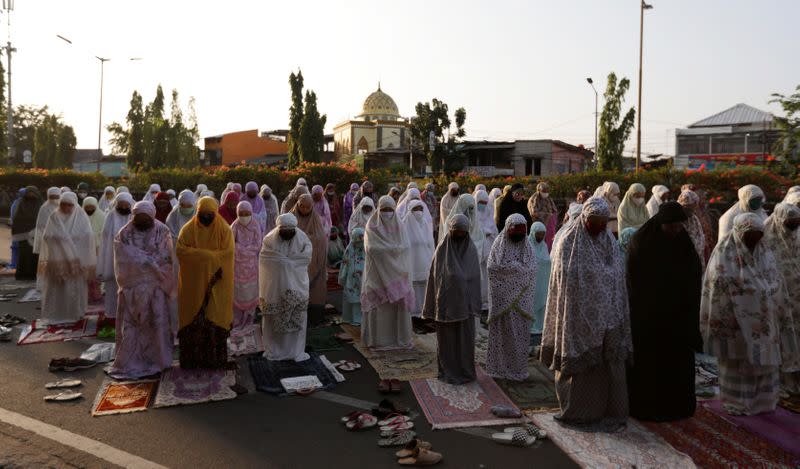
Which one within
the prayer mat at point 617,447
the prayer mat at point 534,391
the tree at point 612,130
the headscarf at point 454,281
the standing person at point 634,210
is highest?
the tree at point 612,130

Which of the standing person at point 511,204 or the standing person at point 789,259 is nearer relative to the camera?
the standing person at point 789,259

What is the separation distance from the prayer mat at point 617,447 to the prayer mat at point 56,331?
5607mm

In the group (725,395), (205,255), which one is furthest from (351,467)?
(725,395)

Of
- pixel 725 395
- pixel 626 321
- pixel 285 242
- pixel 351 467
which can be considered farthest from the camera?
pixel 285 242

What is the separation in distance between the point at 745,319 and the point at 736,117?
47.8m

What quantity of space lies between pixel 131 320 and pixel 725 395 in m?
5.35

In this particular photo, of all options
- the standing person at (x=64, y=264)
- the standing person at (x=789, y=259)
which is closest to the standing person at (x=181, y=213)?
the standing person at (x=64, y=264)

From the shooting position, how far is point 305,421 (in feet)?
15.8

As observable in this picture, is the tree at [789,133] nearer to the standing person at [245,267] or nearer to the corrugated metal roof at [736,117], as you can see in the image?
the standing person at [245,267]

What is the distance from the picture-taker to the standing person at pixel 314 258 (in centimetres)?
786

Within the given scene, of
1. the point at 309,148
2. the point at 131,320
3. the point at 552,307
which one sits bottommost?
the point at 131,320

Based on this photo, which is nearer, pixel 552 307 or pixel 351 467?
pixel 351 467

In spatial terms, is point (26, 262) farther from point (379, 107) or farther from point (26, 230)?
point (379, 107)

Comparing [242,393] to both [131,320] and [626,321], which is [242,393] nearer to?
[131,320]
